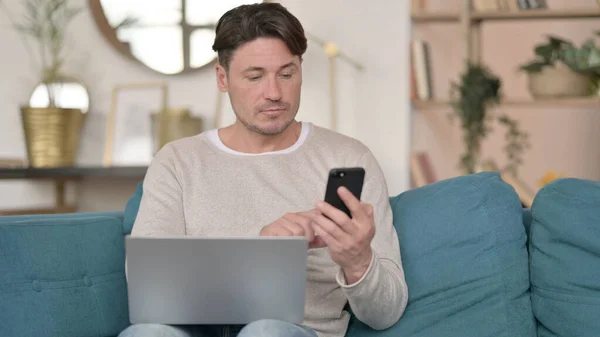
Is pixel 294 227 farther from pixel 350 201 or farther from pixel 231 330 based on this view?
pixel 231 330

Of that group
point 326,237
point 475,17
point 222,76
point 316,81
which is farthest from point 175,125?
point 326,237

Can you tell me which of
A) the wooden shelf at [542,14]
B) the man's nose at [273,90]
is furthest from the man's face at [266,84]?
the wooden shelf at [542,14]

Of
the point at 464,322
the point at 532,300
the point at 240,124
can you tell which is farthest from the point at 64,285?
the point at 532,300

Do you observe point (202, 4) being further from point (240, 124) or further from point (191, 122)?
point (240, 124)

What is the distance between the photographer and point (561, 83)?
413 cm

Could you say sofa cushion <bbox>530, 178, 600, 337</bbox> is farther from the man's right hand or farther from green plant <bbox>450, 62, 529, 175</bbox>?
green plant <bbox>450, 62, 529, 175</bbox>

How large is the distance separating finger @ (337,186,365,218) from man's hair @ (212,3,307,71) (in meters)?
0.55

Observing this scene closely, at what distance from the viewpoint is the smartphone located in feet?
5.20

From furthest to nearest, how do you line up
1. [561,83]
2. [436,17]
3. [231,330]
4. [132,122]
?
[436,17] → [132,122] → [561,83] → [231,330]

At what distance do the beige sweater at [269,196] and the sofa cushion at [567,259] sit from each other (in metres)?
0.31

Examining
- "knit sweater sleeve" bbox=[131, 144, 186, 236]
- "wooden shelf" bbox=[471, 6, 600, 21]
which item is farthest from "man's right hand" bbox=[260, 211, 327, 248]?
"wooden shelf" bbox=[471, 6, 600, 21]

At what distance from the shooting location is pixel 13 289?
1.88 m

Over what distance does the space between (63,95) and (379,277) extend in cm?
295

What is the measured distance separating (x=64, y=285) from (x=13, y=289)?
0.11 meters
